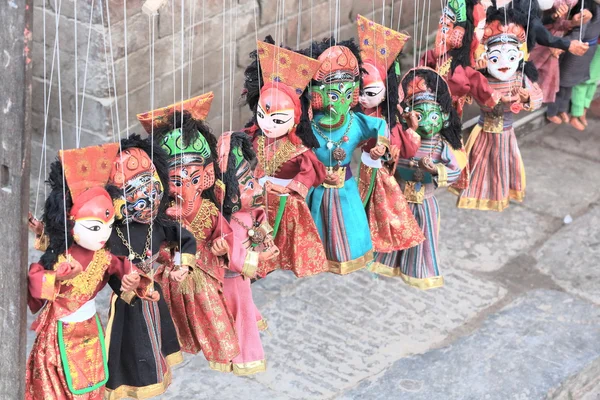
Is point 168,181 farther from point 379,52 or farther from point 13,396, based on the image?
point 379,52

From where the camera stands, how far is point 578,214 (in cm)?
605

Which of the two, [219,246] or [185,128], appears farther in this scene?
[219,246]

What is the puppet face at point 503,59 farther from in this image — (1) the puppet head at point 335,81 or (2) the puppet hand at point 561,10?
(1) the puppet head at point 335,81

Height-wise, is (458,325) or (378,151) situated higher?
(378,151)

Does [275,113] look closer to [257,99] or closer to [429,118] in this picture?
[257,99]

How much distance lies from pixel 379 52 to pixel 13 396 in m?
1.71

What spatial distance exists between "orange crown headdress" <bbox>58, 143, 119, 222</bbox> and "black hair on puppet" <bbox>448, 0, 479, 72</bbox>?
1697mm

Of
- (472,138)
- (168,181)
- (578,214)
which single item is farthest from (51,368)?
(578,214)

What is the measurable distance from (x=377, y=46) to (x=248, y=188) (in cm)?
72

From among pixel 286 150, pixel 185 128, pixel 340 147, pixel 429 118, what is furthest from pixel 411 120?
pixel 185 128

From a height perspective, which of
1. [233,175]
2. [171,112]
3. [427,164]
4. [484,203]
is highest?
[171,112]

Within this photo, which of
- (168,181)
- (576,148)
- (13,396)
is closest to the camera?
(13,396)

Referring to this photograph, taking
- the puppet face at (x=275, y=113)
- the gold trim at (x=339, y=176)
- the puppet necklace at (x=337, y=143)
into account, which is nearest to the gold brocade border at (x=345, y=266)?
the gold trim at (x=339, y=176)

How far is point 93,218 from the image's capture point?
2.72 m
